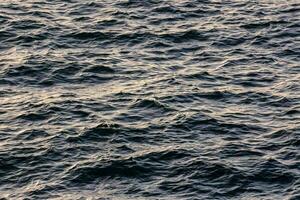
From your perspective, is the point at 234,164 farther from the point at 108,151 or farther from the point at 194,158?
the point at 108,151

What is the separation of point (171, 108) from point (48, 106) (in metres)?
8.73

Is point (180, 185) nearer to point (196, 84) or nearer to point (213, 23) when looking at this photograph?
point (196, 84)

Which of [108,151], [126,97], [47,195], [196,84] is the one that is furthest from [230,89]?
[47,195]

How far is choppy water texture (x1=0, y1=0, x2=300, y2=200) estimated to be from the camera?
151 feet

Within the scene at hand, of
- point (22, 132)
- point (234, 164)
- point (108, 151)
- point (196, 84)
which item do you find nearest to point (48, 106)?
point (22, 132)

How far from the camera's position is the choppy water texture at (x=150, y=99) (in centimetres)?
4606

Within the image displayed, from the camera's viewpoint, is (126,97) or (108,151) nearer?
(108,151)

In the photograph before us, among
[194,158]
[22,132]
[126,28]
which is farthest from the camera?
[126,28]

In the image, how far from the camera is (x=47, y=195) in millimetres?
44531

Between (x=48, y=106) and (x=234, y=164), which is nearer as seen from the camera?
(x=234, y=164)

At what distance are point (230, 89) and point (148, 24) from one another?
14.1 metres

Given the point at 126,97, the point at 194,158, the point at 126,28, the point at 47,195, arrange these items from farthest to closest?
the point at 126,28
the point at 126,97
the point at 194,158
the point at 47,195

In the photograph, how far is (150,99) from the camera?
5559 centimetres

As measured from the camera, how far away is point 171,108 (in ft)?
179
